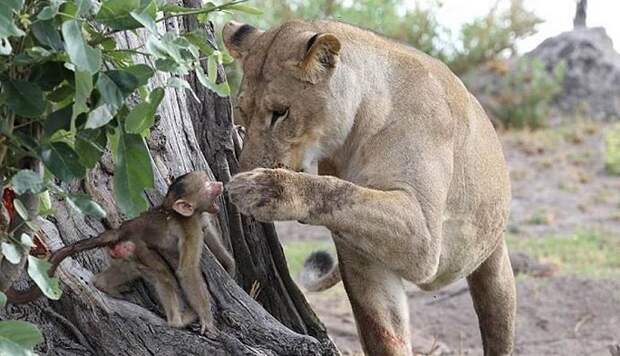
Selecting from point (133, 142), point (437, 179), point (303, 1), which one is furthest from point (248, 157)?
point (303, 1)

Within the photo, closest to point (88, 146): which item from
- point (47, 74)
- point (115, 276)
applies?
point (47, 74)

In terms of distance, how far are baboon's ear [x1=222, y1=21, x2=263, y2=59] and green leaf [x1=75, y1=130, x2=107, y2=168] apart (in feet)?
5.55

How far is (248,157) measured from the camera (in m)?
4.41

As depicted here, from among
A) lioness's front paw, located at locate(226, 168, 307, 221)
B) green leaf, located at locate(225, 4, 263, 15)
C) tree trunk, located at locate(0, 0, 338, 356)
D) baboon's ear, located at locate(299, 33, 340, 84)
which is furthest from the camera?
baboon's ear, located at locate(299, 33, 340, 84)

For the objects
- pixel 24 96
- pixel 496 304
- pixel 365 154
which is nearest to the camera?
pixel 24 96

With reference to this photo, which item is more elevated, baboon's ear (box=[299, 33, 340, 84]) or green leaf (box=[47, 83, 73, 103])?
green leaf (box=[47, 83, 73, 103])

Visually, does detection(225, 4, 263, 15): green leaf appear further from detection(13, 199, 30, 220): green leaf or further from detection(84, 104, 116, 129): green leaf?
detection(13, 199, 30, 220): green leaf

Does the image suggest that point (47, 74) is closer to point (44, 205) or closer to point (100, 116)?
point (100, 116)

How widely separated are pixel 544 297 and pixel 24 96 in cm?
620

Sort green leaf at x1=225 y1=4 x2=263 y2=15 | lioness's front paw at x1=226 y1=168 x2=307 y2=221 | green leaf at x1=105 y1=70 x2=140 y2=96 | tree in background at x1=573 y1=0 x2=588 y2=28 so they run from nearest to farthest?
green leaf at x1=105 y1=70 x2=140 y2=96 < green leaf at x1=225 y1=4 x2=263 y2=15 < lioness's front paw at x1=226 y1=168 x2=307 y2=221 < tree in background at x1=573 y1=0 x2=588 y2=28

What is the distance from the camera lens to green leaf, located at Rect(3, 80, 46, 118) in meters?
2.89

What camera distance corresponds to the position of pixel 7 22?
254 cm

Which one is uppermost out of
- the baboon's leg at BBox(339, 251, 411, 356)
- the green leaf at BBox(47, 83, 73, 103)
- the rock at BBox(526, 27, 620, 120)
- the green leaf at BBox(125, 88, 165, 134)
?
the green leaf at BBox(47, 83, 73, 103)

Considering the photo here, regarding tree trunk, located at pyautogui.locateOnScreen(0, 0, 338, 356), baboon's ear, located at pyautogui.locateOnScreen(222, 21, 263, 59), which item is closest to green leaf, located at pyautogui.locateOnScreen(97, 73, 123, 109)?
tree trunk, located at pyautogui.locateOnScreen(0, 0, 338, 356)
